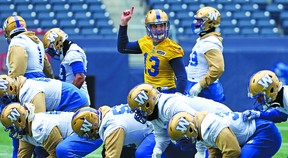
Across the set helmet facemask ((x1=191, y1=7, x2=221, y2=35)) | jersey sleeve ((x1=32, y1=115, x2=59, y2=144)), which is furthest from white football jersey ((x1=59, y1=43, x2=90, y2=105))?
jersey sleeve ((x1=32, y1=115, x2=59, y2=144))

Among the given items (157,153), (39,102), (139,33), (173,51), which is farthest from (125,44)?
(139,33)

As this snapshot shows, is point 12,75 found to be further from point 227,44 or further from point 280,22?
point 280,22

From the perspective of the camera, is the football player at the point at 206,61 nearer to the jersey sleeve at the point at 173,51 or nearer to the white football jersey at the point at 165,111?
the jersey sleeve at the point at 173,51

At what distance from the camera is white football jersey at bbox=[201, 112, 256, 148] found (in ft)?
22.0

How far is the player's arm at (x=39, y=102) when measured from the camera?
7809 millimetres

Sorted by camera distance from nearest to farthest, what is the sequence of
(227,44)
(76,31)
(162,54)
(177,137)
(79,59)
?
(177,137) < (162,54) < (79,59) < (227,44) < (76,31)

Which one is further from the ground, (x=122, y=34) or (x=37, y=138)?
(x=122, y=34)

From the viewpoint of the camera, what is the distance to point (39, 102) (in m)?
7.84

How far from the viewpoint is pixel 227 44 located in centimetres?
1385

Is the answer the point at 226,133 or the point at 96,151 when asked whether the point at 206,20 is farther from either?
the point at 96,151

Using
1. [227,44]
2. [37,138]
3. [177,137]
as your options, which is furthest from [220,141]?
[227,44]

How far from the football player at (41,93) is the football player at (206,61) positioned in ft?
3.80

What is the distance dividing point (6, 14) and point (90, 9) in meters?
1.63

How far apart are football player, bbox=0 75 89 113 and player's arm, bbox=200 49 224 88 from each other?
1.22 metres
